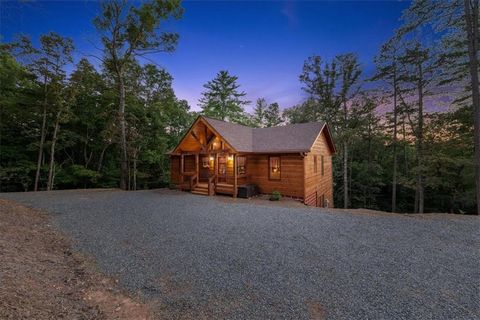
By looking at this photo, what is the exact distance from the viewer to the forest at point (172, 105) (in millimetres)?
11758

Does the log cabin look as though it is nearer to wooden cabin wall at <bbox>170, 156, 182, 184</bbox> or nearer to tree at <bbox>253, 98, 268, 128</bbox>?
wooden cabin wall at <bbox>170, 156, 182, 184</bbox>

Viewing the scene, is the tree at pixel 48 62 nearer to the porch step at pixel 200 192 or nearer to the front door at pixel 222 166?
the porch step at pixel 200 192

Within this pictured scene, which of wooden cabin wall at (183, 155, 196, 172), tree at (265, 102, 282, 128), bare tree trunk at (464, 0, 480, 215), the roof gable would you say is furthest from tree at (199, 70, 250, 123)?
bare tree trunk at (464, 0, 480, 215)

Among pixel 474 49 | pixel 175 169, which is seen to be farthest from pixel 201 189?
pixel 474 49

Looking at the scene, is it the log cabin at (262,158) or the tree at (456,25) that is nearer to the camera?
the tree at (456,25)

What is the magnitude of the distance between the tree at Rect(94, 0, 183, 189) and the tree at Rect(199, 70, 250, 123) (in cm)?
1146

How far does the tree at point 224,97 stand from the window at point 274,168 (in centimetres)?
1477

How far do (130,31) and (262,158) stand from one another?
12.1m

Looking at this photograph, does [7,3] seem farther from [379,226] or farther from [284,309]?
[379,226]

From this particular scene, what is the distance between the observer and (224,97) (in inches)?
1027

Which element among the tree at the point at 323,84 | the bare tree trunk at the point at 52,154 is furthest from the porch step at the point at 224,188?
the tree at the point at 323,84

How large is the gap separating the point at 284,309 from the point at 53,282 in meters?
3.39

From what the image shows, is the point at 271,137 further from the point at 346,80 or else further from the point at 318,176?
the point at 346,80

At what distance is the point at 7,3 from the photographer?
791 cm
